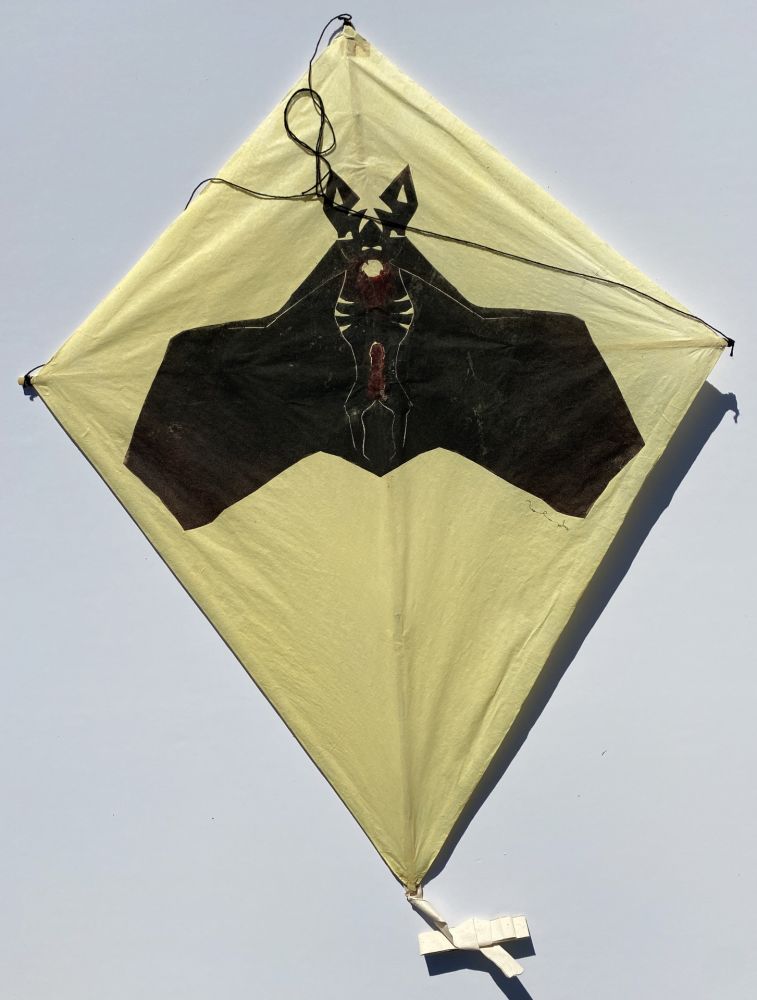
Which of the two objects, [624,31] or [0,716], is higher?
[624,31]

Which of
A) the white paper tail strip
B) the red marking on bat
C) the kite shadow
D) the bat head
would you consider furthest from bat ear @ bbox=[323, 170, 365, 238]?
the kite shadow

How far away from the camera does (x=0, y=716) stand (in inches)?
80.7

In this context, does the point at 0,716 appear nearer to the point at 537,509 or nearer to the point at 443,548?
the point at 443,548

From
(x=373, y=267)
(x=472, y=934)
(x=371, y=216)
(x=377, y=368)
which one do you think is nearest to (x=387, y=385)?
(x=377, y=368)

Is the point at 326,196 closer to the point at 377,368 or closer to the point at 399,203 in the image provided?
the point at 399,203

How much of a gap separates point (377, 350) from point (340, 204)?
0.33m

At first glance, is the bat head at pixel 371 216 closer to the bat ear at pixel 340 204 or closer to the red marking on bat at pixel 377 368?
the bat ear at pixel 340 204

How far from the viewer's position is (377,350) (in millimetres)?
1933

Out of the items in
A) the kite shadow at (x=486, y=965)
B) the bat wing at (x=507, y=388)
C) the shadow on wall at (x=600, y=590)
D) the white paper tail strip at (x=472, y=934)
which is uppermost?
the bat wing at (x=507, y=388)

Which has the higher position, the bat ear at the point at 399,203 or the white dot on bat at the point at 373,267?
the bat ear at the point at 399,203

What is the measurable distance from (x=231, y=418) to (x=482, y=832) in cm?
111

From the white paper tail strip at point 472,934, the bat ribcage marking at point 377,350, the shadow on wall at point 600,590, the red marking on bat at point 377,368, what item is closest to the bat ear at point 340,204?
the bat ribcage marking at point 377,350

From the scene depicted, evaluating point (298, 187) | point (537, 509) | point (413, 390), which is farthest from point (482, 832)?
point (298, 187)

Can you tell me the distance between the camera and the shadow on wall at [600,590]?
200 centimetres
